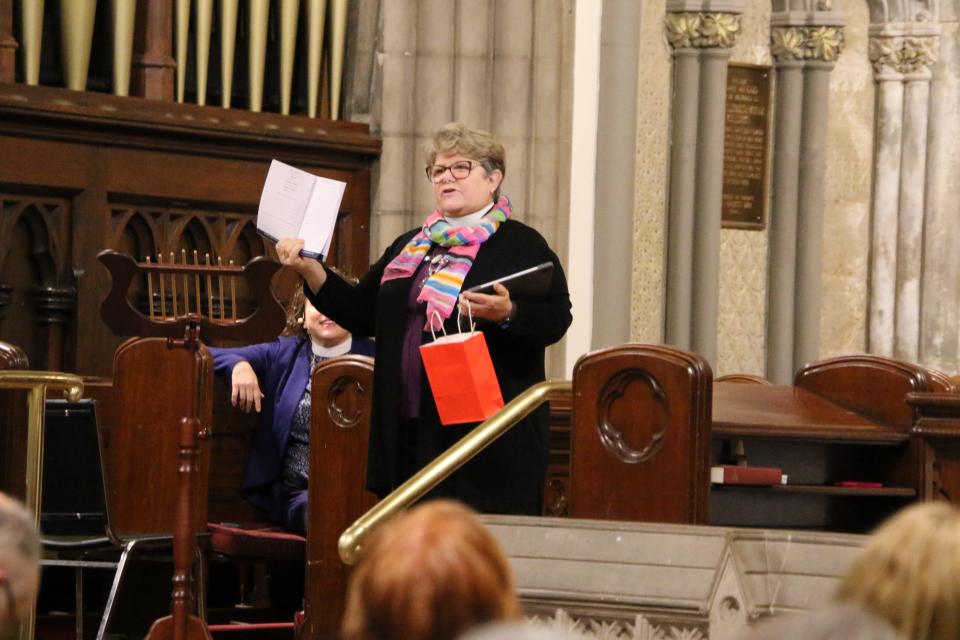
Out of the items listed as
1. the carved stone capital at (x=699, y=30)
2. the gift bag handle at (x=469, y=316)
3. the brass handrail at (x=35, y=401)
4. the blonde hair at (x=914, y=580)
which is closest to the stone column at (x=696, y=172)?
the carved stone capital at (x=699, y=30)

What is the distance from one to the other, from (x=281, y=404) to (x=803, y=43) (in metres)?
4.49

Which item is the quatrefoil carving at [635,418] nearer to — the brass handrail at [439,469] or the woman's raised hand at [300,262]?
the brass handrail at [439,469]

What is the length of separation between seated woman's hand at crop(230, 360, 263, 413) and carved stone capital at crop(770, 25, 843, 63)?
4430mm

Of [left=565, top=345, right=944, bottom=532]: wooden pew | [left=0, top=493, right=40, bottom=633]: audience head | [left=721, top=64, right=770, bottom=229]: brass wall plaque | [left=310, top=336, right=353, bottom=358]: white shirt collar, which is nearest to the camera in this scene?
[left=0, top=493, right=40, bottom=633]: audience head

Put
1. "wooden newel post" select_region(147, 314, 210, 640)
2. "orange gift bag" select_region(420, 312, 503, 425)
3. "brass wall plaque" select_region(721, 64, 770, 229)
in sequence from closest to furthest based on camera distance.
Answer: "orange gift bag" select_region(420, 312, 503, 425) < "wooden newel post" select_region(147, 314, 210, 640) < "brass wall plaque" select_region(721, 64, 770, 229)

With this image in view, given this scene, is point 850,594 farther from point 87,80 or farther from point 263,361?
point 87,80

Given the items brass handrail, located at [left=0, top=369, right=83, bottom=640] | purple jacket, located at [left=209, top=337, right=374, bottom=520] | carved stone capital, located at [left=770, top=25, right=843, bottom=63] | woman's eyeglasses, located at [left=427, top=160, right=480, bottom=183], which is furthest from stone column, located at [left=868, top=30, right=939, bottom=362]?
brass handrail, located at [left=0, top=369, right=83, bottom=640]

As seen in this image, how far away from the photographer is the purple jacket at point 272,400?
6141mm

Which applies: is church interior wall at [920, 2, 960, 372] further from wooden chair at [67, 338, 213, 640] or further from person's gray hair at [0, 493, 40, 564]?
person's gray hair at [0, 493, 40, 564]

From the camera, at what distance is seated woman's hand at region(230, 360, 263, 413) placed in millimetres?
6121

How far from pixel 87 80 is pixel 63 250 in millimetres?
758

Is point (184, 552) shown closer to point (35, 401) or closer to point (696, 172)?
point (35, 401)

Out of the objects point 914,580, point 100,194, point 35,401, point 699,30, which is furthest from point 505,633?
point 699,30

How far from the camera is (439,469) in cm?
445
